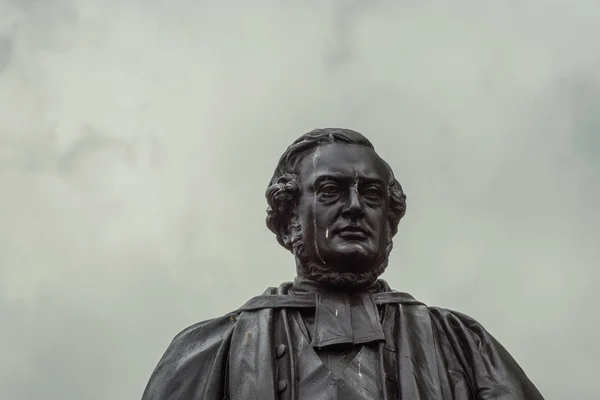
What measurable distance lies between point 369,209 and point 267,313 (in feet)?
4.68

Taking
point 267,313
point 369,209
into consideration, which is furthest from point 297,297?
point 369,209

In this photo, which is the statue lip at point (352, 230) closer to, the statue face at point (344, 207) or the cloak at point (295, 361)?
the statue face at point (344, 207)

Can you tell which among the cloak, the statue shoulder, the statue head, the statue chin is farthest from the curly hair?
the statue shoulder

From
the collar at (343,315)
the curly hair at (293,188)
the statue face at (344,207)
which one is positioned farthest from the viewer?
the curly hair at (293,188)

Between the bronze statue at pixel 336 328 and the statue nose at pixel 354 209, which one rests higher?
the statue nose at pixel 354 209

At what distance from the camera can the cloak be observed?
34.1 ft

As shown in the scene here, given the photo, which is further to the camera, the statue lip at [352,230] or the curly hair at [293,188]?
the curly hair at [293,188]

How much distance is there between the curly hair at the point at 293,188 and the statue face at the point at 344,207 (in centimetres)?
9

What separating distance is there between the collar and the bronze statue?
0.01 meters

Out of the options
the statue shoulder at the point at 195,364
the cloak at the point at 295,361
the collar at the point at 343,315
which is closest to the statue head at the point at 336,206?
the collar at the point at 343,315

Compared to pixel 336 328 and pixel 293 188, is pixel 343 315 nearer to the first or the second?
pixel 336 328

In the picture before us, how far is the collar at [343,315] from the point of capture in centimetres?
1068

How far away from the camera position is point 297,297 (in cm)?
1121

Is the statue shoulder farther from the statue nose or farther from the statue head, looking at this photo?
the statue nose
